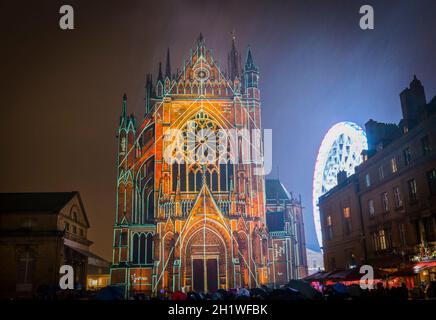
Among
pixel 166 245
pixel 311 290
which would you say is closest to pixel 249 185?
pixel 166 245

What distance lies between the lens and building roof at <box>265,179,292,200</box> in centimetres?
7388

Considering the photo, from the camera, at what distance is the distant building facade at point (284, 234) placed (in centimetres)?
6028

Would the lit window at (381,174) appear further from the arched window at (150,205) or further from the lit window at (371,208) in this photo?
the arched window at (150,205)

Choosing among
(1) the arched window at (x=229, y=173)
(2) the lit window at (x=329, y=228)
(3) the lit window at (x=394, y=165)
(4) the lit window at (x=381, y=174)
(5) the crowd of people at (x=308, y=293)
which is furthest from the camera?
(1) the arched window at (x=229, y=173)

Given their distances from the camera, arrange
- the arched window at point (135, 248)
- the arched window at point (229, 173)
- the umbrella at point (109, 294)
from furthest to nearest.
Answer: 1. the arched window at point (229, 173)
2. the arched window at point (135, 248)
3. the umbrella at point (109, 294)

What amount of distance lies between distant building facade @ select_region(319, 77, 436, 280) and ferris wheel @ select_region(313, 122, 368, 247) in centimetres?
199

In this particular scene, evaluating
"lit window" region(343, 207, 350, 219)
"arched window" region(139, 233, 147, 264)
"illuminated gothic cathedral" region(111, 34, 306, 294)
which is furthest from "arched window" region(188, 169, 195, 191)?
"lit window" region(343, 207, 350, 219)

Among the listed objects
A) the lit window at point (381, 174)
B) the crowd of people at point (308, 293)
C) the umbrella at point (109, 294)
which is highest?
the lit window at point (381, 174)

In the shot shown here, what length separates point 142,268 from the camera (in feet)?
167

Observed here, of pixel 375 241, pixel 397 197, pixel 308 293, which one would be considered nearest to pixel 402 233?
pixel 397 197

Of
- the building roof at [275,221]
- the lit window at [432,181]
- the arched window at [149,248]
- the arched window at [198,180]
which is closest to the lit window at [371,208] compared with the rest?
the lit window at [432,181]

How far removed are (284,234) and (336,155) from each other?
53.4 ft

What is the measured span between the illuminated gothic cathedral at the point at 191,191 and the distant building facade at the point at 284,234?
517cm

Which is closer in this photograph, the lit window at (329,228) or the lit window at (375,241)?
the lit window at (375,241)
